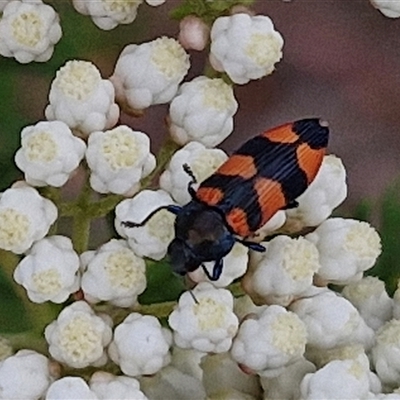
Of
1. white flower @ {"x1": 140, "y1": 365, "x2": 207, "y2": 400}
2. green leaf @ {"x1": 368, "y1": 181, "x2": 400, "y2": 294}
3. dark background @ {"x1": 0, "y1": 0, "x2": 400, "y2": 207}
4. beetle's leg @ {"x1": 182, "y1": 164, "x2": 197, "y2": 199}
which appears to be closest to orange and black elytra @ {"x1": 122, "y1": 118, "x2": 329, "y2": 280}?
beetle's leg @ {"x1": 182, "y1": 164, "x2": 197, "y2": 199}

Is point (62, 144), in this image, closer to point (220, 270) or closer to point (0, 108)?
point (220, 270)

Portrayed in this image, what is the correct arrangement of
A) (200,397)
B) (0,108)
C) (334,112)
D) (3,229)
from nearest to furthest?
(3,229)
(200,397)
(0,108)
(334,112)

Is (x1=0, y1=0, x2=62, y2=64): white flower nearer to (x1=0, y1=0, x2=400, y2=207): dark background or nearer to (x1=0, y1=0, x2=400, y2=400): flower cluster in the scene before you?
(x1=0, y1=0, x2=400, y2=400): flower cluster

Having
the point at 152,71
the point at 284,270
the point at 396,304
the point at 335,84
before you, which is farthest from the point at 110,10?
the point at 335,84

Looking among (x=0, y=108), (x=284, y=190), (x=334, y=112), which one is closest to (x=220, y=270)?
(x=284, y=190)

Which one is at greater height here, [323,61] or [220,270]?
[220,270]

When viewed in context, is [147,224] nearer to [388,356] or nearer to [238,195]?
[238,195]
